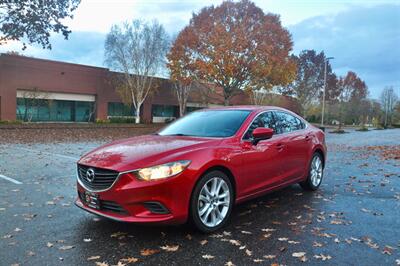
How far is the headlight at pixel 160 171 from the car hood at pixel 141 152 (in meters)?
0.06

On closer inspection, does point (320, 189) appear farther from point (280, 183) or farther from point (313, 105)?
point (313, 105)

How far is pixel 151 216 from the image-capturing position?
3826mm

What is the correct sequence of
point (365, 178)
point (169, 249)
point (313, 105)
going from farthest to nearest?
point (313, 105)
point (365, 178)
point (169, 249)

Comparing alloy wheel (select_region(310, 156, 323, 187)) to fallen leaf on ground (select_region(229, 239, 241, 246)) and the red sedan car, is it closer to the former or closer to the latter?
the red sedan car

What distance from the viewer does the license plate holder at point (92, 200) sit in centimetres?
402

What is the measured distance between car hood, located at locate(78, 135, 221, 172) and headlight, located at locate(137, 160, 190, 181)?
0.06 m

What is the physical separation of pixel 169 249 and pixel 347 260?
73.1 inches

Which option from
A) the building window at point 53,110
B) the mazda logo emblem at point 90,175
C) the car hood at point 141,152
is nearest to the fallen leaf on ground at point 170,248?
the car hood at point 141,152

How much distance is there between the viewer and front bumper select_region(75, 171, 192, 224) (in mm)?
3770

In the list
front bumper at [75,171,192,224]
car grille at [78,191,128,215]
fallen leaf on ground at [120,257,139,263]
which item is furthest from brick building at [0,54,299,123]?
fallen leaf on ground at [120,257,139,263]

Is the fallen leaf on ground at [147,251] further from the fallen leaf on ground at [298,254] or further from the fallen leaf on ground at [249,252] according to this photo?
the fallen leaf on ground at [298,254]

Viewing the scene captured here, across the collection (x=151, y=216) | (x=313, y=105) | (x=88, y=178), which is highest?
(x=313, y=105)

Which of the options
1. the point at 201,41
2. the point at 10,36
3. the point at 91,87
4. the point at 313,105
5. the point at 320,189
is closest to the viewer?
the point at 320,189

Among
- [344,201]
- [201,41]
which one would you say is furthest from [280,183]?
[201,41]
